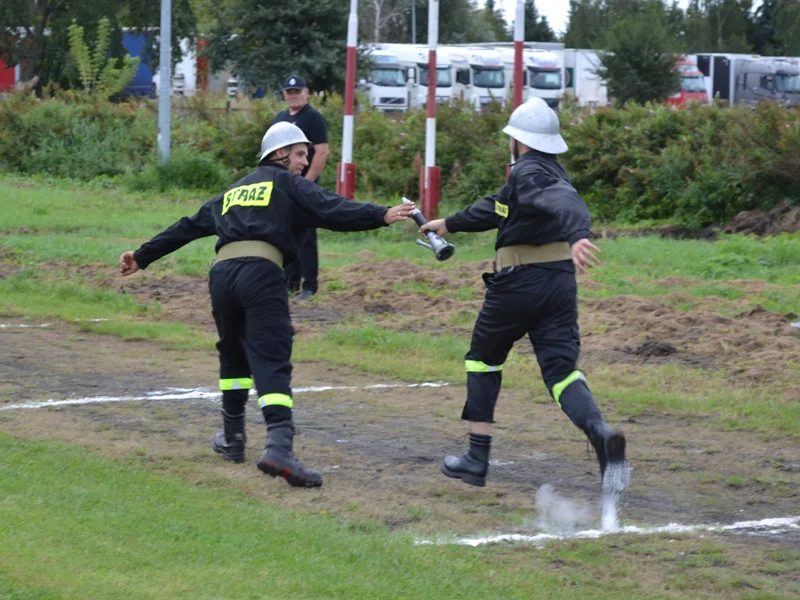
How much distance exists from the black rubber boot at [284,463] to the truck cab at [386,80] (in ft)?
132

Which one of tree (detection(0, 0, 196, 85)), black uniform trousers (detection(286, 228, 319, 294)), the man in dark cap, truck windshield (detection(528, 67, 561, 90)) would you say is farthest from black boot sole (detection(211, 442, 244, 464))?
tree (detection(0, 0, 196, 85))

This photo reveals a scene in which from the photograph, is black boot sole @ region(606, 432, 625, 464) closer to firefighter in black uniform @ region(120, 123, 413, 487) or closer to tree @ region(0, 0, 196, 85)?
firefighter in black uniform @ region(120, 123, 413, 487)

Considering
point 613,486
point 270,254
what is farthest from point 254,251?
point 613,486

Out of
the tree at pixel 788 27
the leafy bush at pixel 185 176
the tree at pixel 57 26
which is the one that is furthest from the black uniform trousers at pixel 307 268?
the tree at pixel 788 27

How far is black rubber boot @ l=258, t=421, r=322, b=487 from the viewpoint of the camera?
6.37 metres

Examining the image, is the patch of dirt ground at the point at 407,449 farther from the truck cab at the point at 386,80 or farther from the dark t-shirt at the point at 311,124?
the truck cab at the point at 386,80

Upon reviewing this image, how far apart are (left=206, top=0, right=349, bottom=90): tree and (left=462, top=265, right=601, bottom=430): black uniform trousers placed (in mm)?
39143

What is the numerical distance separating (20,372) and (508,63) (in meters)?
40.3

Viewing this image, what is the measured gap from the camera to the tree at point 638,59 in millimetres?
37062

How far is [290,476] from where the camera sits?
6367mm

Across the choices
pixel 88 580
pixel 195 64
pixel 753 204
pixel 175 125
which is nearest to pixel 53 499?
pixel 88 580

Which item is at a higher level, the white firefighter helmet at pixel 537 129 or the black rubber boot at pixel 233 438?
the white firefighter helmet at pixel 537 129

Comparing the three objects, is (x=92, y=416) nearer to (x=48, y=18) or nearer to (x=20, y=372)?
(x=20, y=372)

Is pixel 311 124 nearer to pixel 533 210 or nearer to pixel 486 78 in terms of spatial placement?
pixel 533 210
